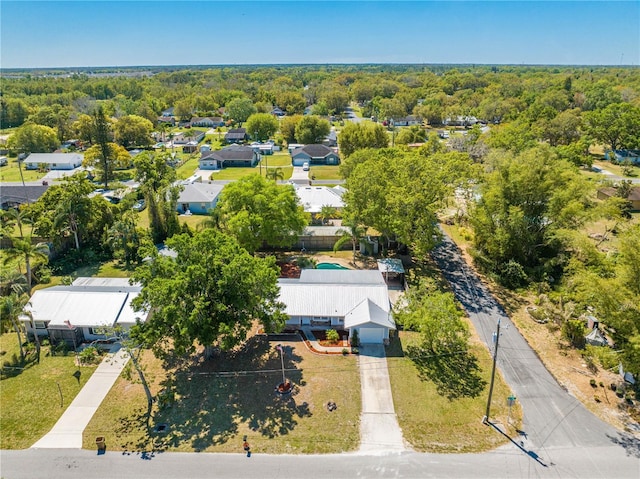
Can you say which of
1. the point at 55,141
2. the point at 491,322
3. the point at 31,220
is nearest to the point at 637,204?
the point at 491,322

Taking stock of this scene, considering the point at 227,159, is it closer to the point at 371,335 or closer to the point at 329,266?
the point at 329,266

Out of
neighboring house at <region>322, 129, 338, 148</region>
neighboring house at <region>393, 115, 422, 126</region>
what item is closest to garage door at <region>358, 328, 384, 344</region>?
neighboring house at <region>322, 129, 338, 148</region>

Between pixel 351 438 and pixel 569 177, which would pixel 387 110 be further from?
pixel 351 438

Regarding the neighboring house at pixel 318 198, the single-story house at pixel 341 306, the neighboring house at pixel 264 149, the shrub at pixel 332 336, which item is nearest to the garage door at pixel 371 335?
the single-story house at pixel 341 306

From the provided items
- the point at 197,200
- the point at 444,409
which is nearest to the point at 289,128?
the point at 197,200

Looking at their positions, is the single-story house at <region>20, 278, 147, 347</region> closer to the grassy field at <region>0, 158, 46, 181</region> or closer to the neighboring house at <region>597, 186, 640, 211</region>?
the grassy field at <region>0, 158, 46, 181</region>
